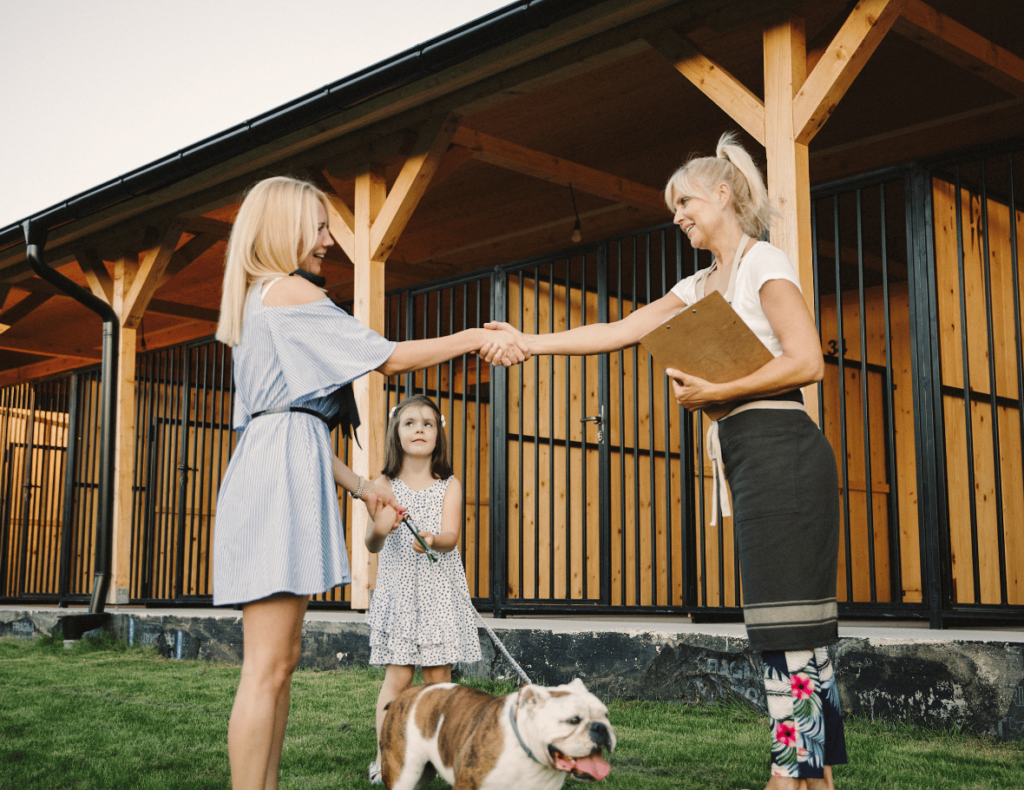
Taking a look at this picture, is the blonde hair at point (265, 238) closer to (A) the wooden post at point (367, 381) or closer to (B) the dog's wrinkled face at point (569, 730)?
(B) the dog's wrinkled face at point (569, 730)

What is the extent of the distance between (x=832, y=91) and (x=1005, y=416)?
3.41 m

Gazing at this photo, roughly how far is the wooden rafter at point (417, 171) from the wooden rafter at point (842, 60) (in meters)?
2.40

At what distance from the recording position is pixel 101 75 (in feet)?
133

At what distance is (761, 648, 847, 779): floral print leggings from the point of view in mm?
2084

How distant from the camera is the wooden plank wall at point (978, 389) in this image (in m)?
5.75

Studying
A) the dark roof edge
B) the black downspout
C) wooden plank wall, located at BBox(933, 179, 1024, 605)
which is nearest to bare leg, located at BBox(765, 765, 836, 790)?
the dark roof edge

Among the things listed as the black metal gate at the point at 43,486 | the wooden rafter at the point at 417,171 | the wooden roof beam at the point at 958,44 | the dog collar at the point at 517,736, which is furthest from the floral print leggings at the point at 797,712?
the black metal gate at the point at 43,486

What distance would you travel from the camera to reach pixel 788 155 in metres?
4.05

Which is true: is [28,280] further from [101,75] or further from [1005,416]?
[101,75]

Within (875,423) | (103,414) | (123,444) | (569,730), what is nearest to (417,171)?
(103,414)

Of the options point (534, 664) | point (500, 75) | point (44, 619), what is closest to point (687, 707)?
point (534, 664)

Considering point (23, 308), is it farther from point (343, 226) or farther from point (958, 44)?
point (958, 44)

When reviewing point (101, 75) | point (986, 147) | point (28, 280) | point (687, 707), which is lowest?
point (687, 707)

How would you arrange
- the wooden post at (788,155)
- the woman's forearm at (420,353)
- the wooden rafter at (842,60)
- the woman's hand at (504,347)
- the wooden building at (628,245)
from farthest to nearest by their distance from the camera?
the wooden building at (628,245), the wooden post at (788,155), the wooden rafter at (842,60), the woman's hand at (504,347), the woman's forearm at (420,353)
